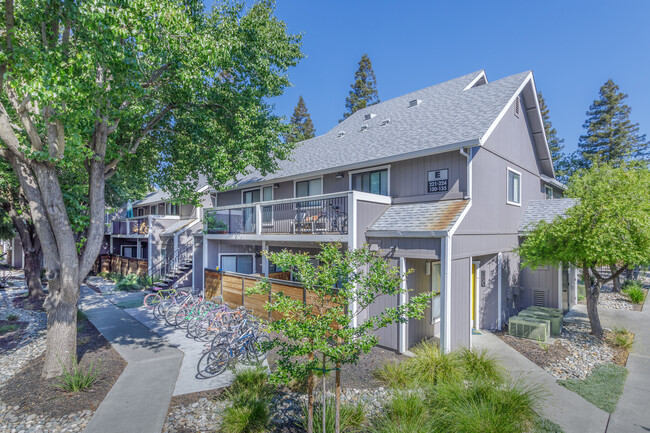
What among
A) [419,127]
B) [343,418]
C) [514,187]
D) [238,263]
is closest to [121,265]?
[238,263]

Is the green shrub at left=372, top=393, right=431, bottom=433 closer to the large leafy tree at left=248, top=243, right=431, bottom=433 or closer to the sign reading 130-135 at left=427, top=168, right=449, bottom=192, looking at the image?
the large leafy tree at left=248, top=243, right=431, bottom=433

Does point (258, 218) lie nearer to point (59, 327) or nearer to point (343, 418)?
point (59, 327)

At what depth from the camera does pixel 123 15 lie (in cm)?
529

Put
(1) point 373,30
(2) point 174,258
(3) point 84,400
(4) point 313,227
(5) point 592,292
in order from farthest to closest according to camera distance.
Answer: (2) point 174,258, (1) point 373,30, (4) point 313,227, (5) point 592,292, (3) point 84,400

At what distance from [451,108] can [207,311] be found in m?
11.0

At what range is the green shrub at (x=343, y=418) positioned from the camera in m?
4.60

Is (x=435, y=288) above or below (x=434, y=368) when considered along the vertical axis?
above

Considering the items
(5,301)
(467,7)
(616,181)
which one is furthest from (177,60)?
(5,301)

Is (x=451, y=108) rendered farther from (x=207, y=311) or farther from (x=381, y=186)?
(x=207, y=311)

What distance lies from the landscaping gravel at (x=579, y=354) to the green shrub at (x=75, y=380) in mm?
9658

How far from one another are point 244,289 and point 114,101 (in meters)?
7.20

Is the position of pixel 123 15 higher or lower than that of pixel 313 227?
higher

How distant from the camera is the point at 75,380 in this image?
604 centimetres

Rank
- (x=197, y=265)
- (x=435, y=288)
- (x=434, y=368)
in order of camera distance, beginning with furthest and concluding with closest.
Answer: (x=197, y=265)
(x=435, y=288)
(x=434, y=368)
